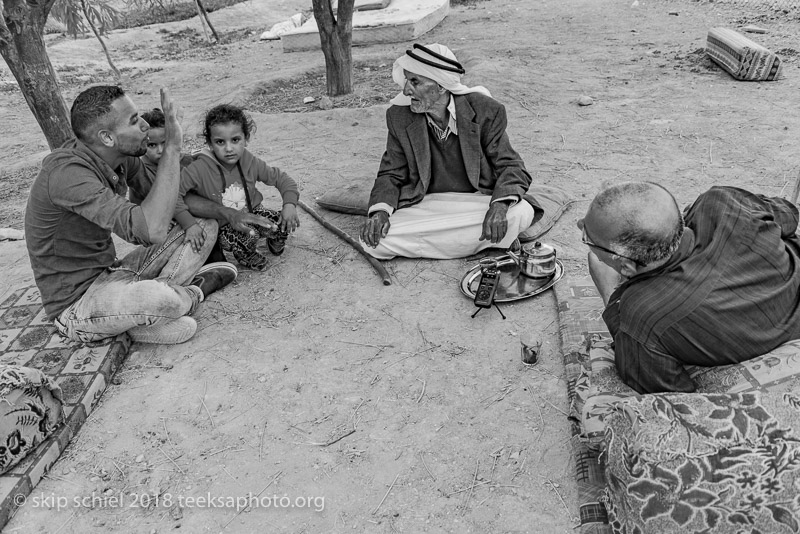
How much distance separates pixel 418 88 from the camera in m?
3.84

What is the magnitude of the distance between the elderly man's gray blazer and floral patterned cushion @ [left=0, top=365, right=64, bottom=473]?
2.26m

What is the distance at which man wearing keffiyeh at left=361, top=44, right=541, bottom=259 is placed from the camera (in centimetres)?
383

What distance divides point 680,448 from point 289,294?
2.73m

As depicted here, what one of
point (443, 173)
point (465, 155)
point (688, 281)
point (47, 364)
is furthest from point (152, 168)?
point (688, 281)

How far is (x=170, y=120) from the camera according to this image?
311 centimetres

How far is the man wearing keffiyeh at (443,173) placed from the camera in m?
3.83

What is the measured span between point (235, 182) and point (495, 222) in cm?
177

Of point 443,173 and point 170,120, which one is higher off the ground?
point 170,120

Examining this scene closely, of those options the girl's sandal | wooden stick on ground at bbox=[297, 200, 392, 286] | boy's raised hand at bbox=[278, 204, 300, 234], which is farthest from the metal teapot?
the girl's sandal

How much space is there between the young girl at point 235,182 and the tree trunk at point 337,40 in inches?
160

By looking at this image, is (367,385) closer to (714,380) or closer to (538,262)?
(538,262)

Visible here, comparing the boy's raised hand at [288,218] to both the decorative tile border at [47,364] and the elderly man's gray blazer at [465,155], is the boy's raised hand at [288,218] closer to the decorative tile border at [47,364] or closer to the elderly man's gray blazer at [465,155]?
the elderly man's gray blazer at [465,155]

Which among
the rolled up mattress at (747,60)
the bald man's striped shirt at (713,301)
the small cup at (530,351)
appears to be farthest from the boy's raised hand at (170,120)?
the rolled up mattress at (747,60)

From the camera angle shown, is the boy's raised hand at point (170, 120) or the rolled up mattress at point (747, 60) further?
the rolled up mattress at point (747, 60)
